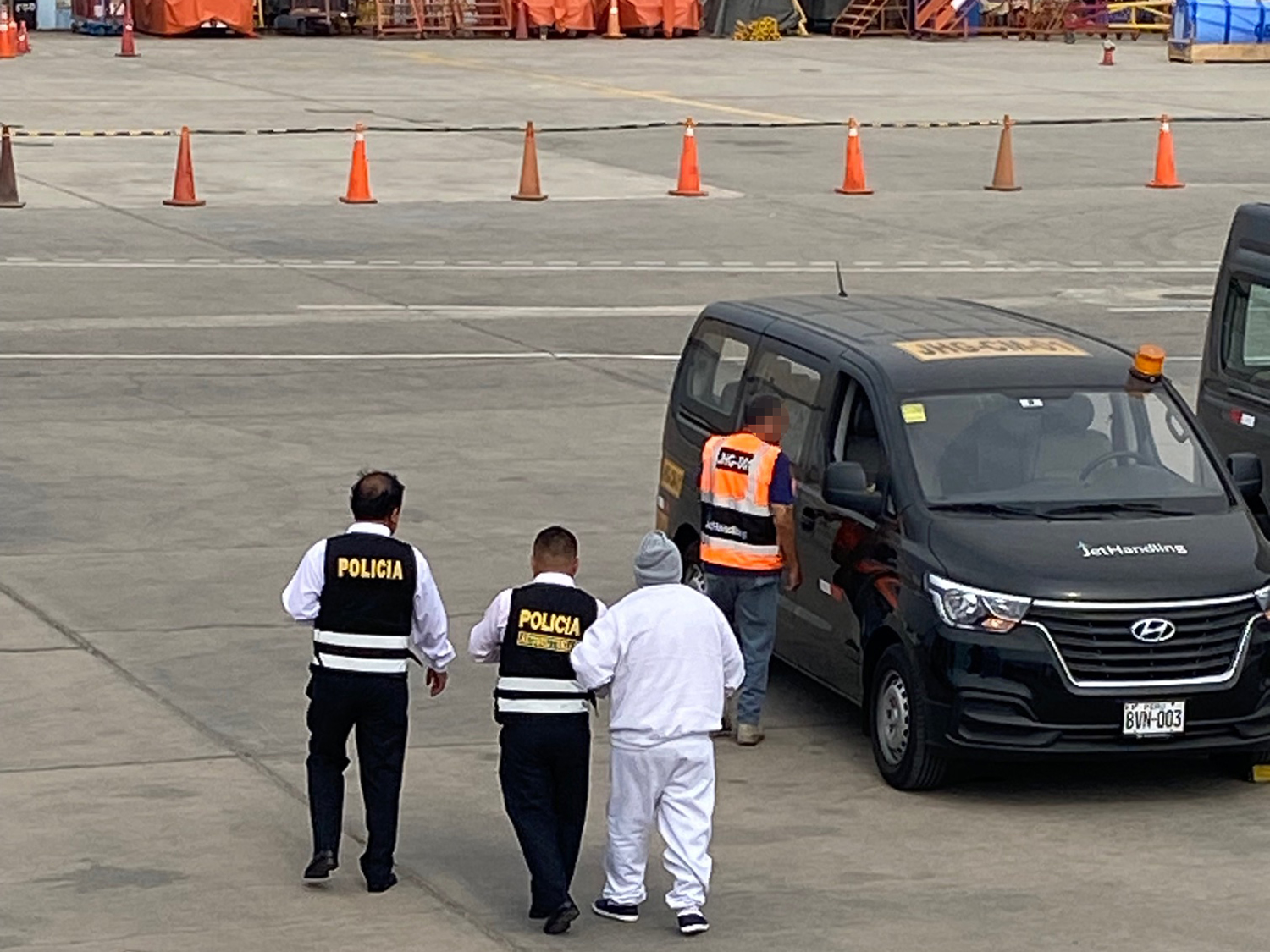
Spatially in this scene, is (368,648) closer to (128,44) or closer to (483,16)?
(128,44)

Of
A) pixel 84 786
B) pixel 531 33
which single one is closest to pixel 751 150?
pixel 531 33

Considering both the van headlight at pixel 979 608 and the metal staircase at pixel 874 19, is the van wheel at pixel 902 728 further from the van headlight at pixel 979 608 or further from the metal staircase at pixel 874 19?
the metal staircase at pixel 874 19

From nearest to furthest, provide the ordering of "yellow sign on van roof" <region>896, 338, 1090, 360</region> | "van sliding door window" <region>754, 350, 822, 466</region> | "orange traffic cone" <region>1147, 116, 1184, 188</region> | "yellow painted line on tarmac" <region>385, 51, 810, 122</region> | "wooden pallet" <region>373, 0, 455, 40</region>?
"yellow sign on van roof" <region>896, 338, 1090, 360</region>, "van sliding door window" <region>754, 350, 822, 466</region>, "orange traffic cone" <region>1147, 116, 1184, 188</region>, "yellow painted line on tarmac" <region>385, 51, 810, 122</region>, "wooden pallet" <region>373, 0, 455, 40</region>

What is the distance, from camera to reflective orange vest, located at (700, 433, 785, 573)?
1102cm

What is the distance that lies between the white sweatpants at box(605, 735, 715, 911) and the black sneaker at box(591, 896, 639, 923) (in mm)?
180

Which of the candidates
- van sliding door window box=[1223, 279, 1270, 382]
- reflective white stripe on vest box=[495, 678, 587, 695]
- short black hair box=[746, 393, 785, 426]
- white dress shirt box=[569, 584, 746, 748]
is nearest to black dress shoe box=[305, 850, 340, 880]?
reflective white stripe on vest box=[495, 678, 587, 695]

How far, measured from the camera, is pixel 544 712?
28.8 ft

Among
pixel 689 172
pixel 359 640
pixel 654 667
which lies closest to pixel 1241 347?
pixel 654 667

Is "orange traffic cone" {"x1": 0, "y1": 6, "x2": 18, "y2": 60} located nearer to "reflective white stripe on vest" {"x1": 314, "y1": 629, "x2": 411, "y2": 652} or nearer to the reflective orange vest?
the reflective orange vest

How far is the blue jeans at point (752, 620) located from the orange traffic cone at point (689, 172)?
68.3ft

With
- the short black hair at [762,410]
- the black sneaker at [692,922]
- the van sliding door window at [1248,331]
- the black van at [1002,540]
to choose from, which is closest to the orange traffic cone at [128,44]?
the van sliding door window at [1248,331]

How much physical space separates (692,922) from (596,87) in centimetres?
3876

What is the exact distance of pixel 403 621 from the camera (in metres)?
9.09

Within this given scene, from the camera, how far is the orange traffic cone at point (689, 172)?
3162cm
